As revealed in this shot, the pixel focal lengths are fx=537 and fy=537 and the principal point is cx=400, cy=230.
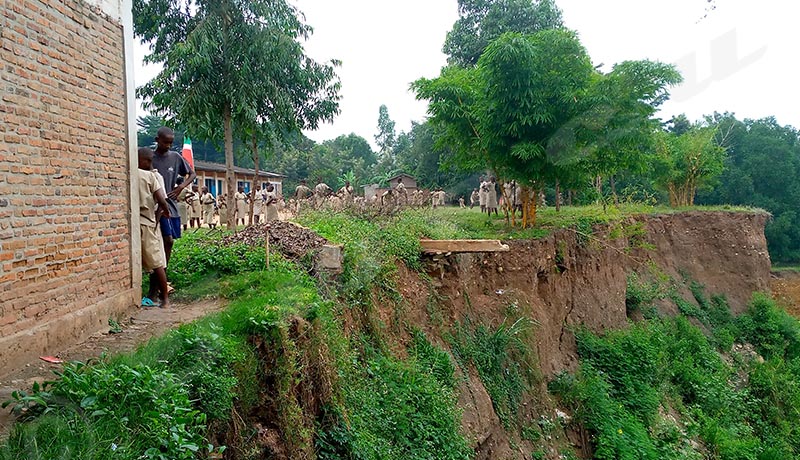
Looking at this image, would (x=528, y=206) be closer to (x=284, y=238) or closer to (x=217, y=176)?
(x=284, y=238)

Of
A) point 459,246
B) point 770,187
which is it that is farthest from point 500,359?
point 770,187

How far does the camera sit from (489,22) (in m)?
25.2

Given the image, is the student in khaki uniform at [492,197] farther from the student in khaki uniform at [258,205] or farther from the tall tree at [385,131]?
the tall tree at [385,131]

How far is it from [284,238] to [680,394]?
34.9 ft

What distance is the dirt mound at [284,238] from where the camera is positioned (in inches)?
297

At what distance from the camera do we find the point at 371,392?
20.0 feet

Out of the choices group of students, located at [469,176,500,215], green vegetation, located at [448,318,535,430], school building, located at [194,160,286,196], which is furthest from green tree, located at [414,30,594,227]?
school building, located at [194,160,286,196]

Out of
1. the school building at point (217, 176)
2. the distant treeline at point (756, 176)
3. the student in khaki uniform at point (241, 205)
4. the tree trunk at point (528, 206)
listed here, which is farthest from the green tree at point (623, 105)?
the distant treeline at point (756, 176)

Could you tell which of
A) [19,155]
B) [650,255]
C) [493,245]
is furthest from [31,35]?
[650,255]

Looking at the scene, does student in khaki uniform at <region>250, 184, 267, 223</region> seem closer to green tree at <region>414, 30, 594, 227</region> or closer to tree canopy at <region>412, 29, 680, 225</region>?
green tree at <region>414, 30, 594, 227</region>

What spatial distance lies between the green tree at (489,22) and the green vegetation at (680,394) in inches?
599

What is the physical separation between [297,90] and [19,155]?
11.4 metres

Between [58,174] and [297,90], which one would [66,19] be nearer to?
[58,174]

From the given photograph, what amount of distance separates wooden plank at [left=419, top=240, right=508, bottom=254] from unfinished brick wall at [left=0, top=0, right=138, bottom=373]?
→ 198 inches
